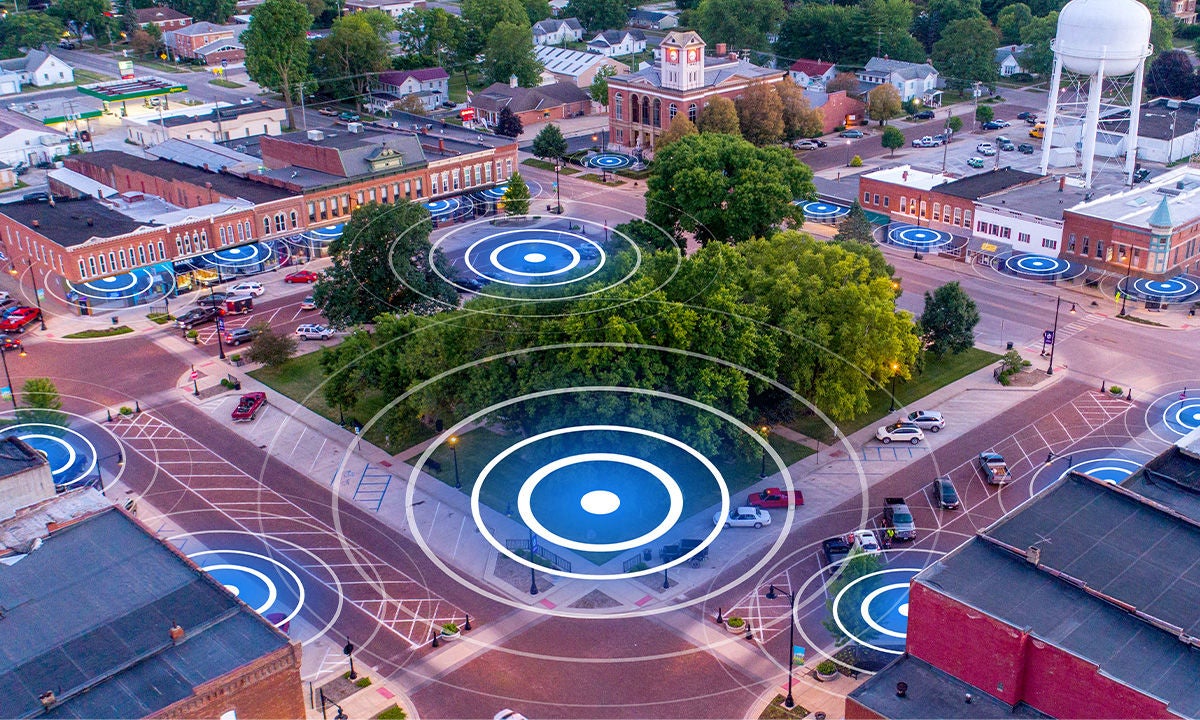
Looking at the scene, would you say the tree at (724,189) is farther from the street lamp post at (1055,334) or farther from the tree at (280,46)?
the tree at (280,46)

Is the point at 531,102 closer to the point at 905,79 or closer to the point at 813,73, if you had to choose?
the point at 813,73

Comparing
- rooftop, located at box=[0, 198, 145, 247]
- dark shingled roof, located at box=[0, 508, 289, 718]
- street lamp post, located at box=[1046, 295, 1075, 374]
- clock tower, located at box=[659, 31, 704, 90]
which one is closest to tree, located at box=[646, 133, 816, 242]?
street lamp post, located at box=[1046, 295, 1075, 374]

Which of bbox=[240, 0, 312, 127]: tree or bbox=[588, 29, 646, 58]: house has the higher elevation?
bbox=[240, 0, 312, 127]: tree

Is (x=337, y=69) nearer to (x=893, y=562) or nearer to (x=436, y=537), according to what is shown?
(x=436, y=537)

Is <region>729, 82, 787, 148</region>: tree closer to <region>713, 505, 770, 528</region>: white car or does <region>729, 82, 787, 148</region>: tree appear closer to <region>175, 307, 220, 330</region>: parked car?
<region>175, 307, 220, 330</region>: parked car

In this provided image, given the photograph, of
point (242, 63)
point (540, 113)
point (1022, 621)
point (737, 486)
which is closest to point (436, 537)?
point (737, 486)
